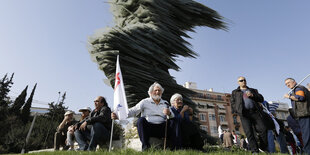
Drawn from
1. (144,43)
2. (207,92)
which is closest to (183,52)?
(144,43)

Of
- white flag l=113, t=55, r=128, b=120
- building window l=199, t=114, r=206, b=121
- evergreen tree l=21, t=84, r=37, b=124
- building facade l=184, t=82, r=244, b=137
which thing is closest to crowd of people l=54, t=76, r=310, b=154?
white flag l=113, t=55, r=128, b=120

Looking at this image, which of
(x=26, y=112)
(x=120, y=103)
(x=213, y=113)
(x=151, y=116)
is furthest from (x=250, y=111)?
(x=213, y=113)

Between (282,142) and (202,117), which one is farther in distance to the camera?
(202,117)

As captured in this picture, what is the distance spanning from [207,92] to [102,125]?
47.2 metres

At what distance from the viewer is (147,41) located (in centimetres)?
828

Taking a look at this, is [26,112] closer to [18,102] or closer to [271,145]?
[18,102]

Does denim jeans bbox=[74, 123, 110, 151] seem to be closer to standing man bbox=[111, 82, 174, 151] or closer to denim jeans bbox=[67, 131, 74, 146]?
denim jeans bbox=[67, 131, 74, 146]

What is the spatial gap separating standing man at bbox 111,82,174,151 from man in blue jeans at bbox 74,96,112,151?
0.87m

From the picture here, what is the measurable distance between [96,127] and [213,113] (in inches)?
1816

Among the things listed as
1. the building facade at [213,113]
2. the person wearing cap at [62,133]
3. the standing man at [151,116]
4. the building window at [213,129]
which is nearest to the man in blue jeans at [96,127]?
the standing man at [151,116]

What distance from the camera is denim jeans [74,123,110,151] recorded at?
4336 millimetres

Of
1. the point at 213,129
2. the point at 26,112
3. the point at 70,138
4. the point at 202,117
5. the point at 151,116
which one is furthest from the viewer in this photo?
the point at 213,129

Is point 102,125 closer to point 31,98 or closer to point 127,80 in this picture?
point 127,80

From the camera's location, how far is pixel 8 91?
28.8 meters
